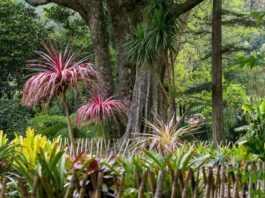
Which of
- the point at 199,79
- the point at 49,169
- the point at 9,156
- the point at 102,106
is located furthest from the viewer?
the point at 199,79

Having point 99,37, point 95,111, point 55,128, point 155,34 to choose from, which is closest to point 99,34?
point 99,37

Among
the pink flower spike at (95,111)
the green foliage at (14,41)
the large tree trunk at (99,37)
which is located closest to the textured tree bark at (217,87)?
the large tree trunk at (99,37)

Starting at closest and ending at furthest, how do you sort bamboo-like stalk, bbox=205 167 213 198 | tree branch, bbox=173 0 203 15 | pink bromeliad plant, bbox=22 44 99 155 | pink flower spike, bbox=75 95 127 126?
bamboo-like stalk, bbox=205 167 213 198 → pink bromeliad plant, bbox=22 44 99 155 → pink flower spike, bbox=75 95 127 126 → tree branch, bbox=173 0 203 15

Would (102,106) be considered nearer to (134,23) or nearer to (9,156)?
(9,156)

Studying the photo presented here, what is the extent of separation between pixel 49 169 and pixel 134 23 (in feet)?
21.7

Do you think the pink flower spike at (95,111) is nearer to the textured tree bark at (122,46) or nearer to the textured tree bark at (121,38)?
the textured tree bark at (121,38)

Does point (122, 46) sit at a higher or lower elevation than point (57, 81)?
higher

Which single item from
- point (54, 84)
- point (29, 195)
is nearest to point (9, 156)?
point (54, 84)

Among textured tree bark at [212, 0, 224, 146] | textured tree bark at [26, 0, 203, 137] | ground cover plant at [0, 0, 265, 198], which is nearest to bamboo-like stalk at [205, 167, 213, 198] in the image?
ground cover plant at [0, 0, 265, 198]

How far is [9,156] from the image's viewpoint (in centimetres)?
379

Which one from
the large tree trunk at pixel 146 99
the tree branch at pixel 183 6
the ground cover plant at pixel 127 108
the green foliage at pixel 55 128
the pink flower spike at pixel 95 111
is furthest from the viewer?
the green foliage at pixel 55 128

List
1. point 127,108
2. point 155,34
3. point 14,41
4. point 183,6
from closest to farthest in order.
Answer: point 127,108 < point 155,34 < point 183,6 < point 14,41

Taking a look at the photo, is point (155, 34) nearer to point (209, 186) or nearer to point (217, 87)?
point (217, 87)

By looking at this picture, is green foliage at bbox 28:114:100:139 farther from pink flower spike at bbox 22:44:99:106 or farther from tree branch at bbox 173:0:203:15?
pink flower spike at bbox 22:44:99:106
